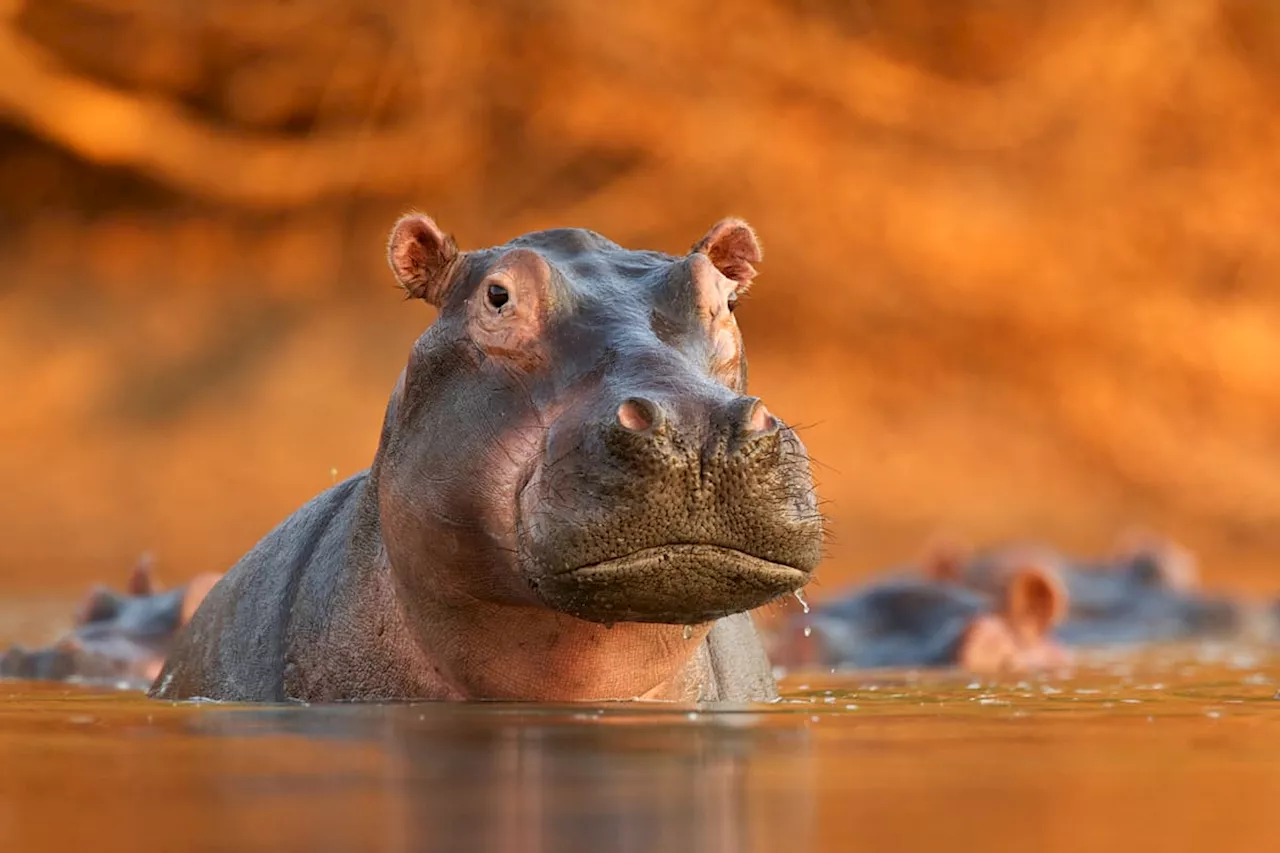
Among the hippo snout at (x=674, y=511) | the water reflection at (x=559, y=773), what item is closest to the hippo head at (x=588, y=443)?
the hippo snout at (x=674, y=511)

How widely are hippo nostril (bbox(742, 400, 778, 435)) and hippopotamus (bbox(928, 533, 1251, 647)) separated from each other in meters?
6.34

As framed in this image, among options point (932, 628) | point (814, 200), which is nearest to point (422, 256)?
point (932, 628)

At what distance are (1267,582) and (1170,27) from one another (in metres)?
4.85

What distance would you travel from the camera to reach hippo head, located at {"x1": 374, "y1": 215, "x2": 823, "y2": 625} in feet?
14.4

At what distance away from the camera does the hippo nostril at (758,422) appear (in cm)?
438

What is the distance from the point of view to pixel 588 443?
14.6ft

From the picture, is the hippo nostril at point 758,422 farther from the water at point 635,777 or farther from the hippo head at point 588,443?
the water at point 635,777

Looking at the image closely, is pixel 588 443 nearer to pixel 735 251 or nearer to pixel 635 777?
pixel 635 777

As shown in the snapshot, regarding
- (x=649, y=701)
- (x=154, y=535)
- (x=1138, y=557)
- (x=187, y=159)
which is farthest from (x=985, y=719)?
(x=187, y=159)

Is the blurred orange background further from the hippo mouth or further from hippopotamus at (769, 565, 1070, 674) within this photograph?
the hippo mouth

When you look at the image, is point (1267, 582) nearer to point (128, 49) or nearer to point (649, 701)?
point (128, 49)

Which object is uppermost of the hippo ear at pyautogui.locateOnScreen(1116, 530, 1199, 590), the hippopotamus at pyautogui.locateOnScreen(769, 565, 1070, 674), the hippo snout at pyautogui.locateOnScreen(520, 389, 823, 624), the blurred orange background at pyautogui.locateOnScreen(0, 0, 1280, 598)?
the blurred orange background at pyautogui.locateOnScreen(0, 0, 1280, 598)

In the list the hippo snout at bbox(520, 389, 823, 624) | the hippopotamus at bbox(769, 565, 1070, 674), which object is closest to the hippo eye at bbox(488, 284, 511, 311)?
the hippo snout at bbox(520, 389, 823, 624)

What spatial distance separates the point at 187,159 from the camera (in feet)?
55.5
